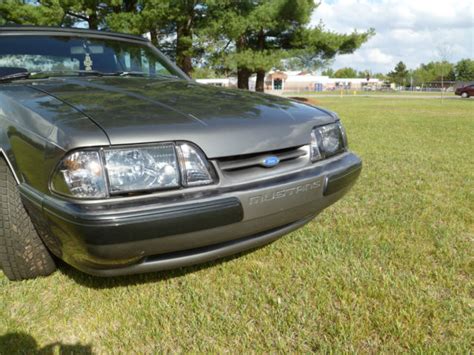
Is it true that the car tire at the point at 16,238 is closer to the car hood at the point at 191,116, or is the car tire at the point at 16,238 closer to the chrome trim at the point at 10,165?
the chrome trim at the point at 10,165

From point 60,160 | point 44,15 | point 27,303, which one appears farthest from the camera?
point 44,15

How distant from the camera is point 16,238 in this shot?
1814mm

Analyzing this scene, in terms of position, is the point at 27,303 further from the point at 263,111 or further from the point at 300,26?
the point at 300,26

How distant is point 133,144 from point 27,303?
1.09 m

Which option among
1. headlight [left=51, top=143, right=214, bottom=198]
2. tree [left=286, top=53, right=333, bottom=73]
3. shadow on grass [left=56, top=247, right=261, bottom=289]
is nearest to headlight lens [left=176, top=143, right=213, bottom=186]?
headlight [left=51, top=143, right=214, bottom=198]

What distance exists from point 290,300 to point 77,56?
2238mm

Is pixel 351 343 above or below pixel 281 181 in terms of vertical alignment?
below

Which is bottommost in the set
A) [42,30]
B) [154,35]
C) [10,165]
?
[10,165]

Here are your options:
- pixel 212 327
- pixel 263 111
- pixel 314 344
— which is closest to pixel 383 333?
pixel 314 344

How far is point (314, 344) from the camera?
156cm

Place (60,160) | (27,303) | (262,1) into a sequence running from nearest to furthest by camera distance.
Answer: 1. (60,160)
2. (27,303)
3. (262,1)

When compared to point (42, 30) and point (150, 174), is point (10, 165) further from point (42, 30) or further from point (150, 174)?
point (42, 30)

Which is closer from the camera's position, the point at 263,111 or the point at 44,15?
the point at 263,111

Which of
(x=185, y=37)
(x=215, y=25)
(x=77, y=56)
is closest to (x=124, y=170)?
(x=77, y=56)
